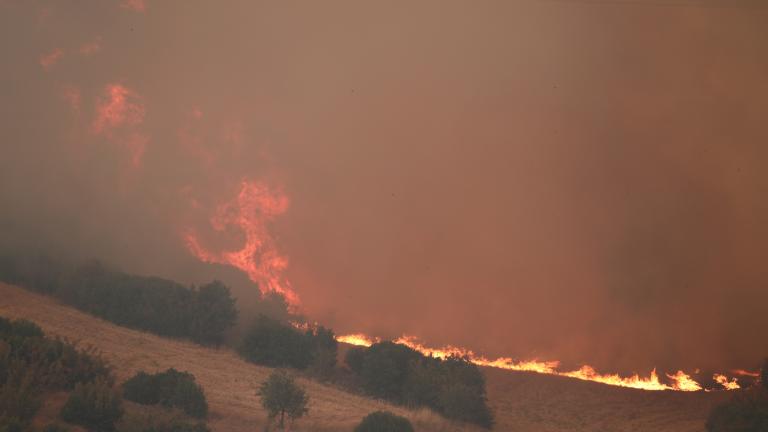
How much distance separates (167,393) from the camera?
72.0ft

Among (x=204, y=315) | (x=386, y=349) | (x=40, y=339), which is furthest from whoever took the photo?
(x=204, y=315)

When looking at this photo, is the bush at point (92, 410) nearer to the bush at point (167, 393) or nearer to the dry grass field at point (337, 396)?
the bush at point (167, 393)

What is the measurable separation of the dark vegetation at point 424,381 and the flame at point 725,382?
17.4 metres

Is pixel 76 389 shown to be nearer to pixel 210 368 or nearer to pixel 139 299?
pixel 210 368

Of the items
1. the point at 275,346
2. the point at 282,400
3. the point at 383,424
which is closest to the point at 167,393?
the point at 282,400

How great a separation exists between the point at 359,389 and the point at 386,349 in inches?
137

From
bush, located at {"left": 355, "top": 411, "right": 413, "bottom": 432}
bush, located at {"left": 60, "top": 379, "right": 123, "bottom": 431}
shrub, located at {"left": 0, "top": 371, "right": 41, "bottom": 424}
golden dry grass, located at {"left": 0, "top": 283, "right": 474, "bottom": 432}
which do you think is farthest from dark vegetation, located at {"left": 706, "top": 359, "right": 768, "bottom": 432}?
shrub, located at {"left": 0, "top": 371, "right": 41, "bottom": 424}

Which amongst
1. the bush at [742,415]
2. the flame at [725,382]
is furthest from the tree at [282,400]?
the flame at [725,382]

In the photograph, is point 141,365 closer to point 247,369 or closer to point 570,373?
point 247,369

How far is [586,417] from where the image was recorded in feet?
119

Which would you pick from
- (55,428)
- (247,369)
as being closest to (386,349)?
(247,369)

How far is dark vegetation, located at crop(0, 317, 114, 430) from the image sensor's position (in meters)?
16.8

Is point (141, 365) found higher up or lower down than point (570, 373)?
lower down

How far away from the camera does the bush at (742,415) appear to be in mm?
26438
